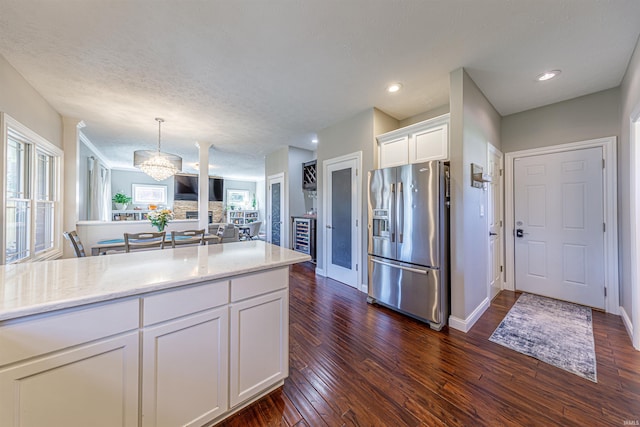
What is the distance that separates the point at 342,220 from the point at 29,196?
4.05 m

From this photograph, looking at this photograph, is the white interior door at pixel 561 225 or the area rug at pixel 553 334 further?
the white interior door at pixel 561 225

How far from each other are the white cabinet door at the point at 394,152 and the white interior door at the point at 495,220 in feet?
3.54

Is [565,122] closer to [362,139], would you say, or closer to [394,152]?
[394,152]

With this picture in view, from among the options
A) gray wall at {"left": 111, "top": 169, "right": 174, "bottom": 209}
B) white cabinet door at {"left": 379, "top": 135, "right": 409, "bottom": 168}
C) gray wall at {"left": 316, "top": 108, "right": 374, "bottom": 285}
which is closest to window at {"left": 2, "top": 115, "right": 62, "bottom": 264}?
gray wall at {"left": 316, "top": 108, "right": 374, "bottom": 285}

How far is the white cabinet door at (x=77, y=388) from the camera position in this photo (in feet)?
2.73

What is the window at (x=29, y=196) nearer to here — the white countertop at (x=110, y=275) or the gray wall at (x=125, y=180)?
the white countertop at (x=110, y=275)

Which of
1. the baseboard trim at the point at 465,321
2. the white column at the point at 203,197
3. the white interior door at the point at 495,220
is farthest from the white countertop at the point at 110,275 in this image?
the white column at the point at 203,197

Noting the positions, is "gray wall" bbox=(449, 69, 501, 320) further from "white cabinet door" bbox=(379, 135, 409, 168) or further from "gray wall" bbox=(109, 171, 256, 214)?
"gray wall" bbox=(109, 171, 256, 214)

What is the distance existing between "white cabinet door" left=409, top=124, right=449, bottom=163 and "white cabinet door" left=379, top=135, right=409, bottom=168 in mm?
85

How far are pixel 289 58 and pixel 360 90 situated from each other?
3.31ft

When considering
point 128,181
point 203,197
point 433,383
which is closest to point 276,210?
point 203,197

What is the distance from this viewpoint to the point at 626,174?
91.4 inches

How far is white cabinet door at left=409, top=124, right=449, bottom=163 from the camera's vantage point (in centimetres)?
269

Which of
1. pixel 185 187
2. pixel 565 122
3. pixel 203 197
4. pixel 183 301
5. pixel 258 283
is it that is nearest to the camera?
pixel 183 301
